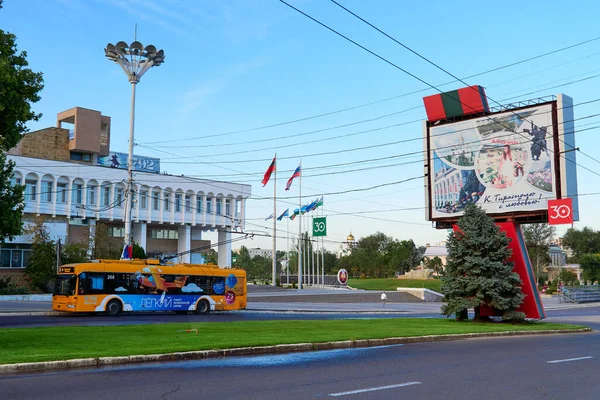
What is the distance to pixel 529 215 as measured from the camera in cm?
2677

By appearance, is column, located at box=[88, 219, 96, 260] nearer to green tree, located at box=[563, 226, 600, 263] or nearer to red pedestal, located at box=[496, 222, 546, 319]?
red pedestal, located at box=[496, 222, 546, 319]

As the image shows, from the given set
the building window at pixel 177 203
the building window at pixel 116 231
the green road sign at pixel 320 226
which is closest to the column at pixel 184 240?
the building window at pixel 177 203

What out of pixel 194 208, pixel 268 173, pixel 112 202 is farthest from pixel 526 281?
pixel 194 208

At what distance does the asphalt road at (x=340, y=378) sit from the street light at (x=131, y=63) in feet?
69.1

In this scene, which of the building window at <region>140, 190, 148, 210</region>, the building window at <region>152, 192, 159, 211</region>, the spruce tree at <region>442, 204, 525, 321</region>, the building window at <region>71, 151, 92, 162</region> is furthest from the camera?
the building window at <region>152, 192, 159, 211</region>

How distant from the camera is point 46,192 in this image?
5941cm

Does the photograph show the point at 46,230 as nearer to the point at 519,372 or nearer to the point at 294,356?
the point at 294,356

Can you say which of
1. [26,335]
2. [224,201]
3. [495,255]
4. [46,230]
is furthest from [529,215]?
[224,201]

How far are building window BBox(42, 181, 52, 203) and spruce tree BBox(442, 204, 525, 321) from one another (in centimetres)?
4620

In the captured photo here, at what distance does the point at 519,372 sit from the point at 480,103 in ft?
64.9

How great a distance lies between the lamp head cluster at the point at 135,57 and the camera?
32156 mm

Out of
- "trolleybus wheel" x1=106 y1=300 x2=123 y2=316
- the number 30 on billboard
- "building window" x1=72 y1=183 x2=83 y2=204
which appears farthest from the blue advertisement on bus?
"building window" x1=72 y1=183 x2=83 y2=204

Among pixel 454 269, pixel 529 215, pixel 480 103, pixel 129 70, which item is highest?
pixel 129 70

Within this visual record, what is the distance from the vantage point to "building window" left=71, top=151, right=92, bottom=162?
65375 mm
